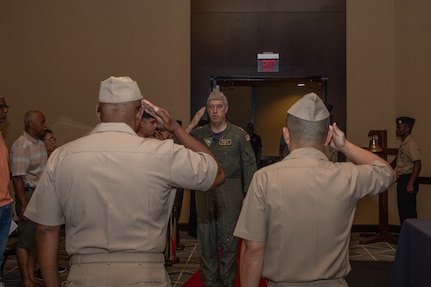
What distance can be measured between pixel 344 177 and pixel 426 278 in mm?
1213

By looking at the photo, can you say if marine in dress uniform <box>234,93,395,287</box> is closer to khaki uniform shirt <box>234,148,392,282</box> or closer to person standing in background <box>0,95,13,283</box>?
khaki uniform shirt <box>234,148,392,282</box>

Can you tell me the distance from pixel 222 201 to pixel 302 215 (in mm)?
2380

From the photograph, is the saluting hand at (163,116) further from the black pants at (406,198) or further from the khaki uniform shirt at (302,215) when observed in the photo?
the black pants at (406,198)

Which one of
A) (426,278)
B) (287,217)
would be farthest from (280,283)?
(426,278)

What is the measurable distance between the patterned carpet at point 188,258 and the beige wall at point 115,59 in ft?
3.58

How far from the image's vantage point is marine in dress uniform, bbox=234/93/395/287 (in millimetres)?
2158

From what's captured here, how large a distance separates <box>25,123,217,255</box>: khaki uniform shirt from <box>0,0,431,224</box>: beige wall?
585 centimetres

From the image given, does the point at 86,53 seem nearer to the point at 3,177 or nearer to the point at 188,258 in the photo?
the point at 188,258

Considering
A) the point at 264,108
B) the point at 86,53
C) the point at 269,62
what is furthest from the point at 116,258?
the point at 264,108

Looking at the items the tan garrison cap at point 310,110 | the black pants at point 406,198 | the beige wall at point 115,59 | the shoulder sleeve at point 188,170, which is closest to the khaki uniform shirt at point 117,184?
the shoulder sleeve at point 188,170

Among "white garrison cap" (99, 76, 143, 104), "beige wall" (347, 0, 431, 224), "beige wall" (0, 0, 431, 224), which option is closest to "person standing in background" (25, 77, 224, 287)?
"white garrison cap" (99, 76, 143, 104)

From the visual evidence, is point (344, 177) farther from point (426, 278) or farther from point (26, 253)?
point (26, 253)

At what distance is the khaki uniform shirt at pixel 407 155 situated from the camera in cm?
688

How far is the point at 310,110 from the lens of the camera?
220cm
